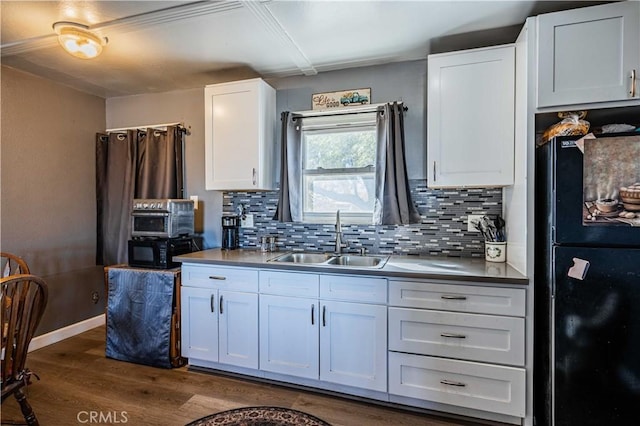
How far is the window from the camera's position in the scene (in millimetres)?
2580

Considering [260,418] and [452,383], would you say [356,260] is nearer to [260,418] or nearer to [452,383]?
[452,383]

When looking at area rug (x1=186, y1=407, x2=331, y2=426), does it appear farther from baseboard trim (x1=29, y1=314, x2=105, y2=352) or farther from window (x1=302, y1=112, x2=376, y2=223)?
baseboard trim (x1=29, y1=314, x2=105, y2=352)

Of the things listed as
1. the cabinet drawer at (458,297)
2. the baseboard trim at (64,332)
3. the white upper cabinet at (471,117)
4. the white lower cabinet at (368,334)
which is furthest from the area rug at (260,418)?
the baseboard trim at (64,332)

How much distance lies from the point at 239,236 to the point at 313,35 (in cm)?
174

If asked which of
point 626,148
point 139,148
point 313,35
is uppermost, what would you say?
point 313,35

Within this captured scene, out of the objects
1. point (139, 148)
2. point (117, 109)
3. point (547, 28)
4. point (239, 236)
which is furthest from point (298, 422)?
point (117, 109)

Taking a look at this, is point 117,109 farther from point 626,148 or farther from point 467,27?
point 626,148

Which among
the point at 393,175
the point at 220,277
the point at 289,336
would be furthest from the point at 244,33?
the point at 289,336

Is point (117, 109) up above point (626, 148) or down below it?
above

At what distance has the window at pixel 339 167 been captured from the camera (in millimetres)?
2580

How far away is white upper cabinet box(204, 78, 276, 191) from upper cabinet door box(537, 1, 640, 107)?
1.83m

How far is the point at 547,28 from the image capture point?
5.43ft

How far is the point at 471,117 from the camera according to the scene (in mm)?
2016

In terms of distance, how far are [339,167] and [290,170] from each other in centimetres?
41
